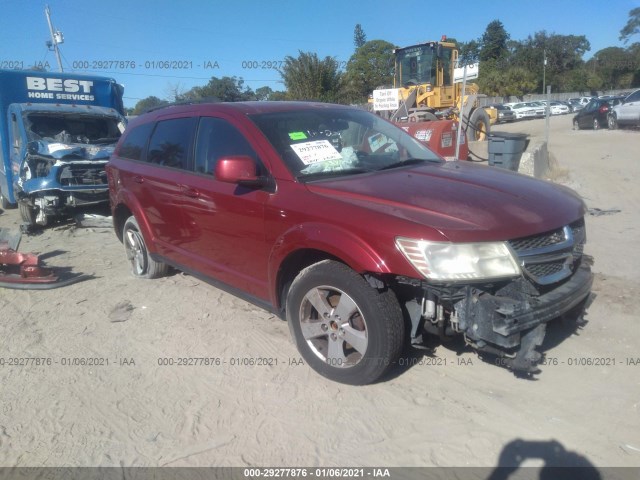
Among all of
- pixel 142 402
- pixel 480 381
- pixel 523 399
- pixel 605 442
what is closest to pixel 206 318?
pixel 142 402

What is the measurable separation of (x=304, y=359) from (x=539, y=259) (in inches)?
67.4

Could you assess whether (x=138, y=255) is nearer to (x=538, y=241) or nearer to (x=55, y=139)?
(x=538, y=241)

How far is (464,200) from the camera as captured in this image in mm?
3041

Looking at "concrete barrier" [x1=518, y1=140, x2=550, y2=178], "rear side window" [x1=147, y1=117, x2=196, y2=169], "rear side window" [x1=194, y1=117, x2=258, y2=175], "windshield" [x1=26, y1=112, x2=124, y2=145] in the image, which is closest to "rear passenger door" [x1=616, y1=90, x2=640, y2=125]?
"concrete barrier" [x1=518, y1=140, x2=550, y2=178]

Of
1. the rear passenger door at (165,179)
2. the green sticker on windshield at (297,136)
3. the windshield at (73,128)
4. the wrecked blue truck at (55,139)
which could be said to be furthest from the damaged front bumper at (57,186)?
the green sticker on windshield at (297,136)

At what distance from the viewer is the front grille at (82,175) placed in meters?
8.51

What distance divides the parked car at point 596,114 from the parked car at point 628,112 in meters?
0.69

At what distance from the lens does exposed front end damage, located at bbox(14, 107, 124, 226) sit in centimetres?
849

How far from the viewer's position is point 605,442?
2.67 m

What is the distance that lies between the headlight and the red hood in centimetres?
6

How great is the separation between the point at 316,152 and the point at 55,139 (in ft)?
25.2

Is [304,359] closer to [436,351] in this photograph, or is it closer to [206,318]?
[436,351]

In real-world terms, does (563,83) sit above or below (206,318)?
above

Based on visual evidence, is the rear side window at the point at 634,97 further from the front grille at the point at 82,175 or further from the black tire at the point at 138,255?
the black tire at the point at 138,255
